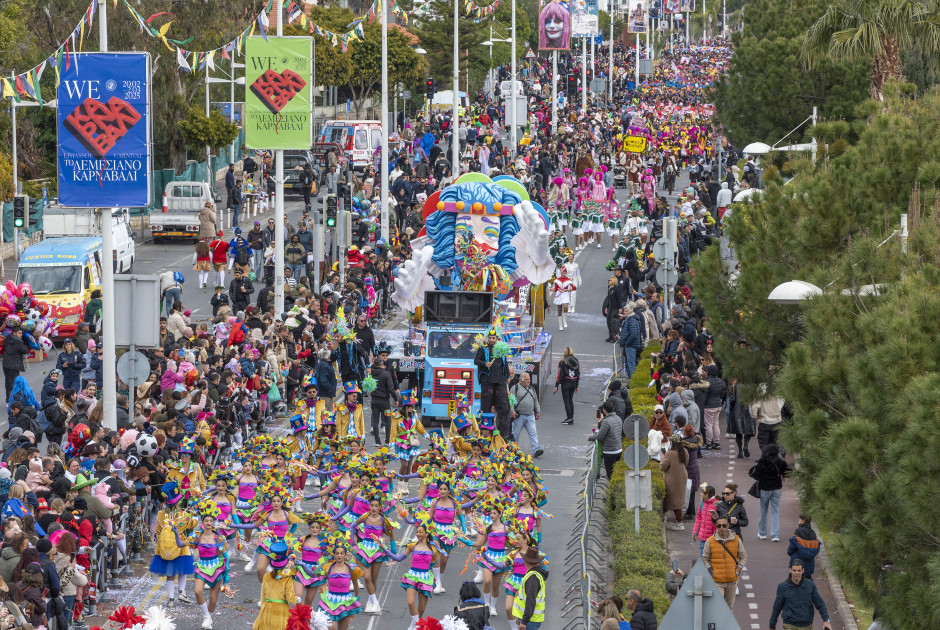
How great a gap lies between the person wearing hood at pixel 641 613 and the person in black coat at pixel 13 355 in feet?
49.3

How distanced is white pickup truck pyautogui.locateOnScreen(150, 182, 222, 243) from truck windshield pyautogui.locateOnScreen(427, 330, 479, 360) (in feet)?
70.3

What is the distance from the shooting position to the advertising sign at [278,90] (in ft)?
98.1

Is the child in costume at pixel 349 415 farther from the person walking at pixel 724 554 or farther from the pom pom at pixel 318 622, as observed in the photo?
the pom pom at pixel 318 622

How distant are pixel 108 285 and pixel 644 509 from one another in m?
8.30

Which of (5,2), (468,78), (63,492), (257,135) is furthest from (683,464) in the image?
(468,78)

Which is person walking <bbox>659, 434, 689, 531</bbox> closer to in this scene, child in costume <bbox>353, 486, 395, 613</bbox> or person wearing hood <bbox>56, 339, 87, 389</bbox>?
child in costume <bbox>353, 486, 395, 613</bbox>

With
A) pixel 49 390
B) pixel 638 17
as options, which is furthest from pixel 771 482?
pixel 638 17

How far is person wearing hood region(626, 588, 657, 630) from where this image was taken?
48.5 feet

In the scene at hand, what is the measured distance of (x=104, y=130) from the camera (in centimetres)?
2178

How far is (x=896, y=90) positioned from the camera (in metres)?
21.4

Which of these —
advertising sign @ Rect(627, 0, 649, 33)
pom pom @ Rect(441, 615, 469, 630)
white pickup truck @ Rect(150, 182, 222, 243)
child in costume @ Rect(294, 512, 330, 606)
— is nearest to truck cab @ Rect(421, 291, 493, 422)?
child in costume @ Rect(294, 512, 330, 606)

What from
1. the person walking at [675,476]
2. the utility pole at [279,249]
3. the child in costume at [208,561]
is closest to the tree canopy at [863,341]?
the person walking at [675,476]

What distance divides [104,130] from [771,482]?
1041cm

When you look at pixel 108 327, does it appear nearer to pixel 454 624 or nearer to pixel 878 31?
pixel 454 624
